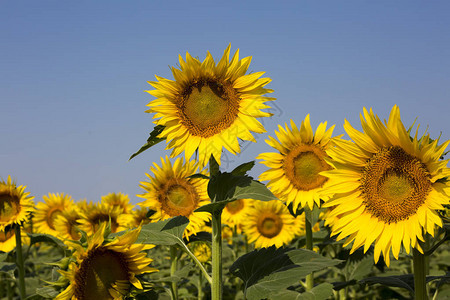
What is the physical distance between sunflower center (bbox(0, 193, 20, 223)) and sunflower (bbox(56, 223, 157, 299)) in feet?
10.6

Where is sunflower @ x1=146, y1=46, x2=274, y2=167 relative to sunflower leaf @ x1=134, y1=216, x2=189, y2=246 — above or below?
above

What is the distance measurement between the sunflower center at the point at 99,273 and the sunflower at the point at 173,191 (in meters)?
2.06

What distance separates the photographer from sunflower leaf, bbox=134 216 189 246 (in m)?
3.31

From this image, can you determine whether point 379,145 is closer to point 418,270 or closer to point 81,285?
point 418,270

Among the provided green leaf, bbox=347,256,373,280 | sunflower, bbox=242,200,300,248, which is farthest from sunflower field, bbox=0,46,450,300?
sunflower, bbox=242,200,300,248

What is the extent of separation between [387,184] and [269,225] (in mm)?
4431

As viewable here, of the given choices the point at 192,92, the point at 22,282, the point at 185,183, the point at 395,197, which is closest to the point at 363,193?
the point at 395,197

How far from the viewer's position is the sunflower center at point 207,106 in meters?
3.35

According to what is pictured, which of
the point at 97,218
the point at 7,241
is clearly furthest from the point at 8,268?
the point at 7,241

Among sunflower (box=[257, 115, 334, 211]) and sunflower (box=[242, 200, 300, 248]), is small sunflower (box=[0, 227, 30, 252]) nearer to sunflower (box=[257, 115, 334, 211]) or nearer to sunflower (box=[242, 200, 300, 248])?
sunflower (box=[242, 200, 300, 248])

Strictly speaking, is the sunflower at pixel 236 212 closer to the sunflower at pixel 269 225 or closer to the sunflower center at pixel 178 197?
the sunflower at pixel 269 225

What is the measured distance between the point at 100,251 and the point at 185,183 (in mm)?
2511

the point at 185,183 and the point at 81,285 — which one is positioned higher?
the point at 185,183

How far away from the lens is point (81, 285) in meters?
3.12
